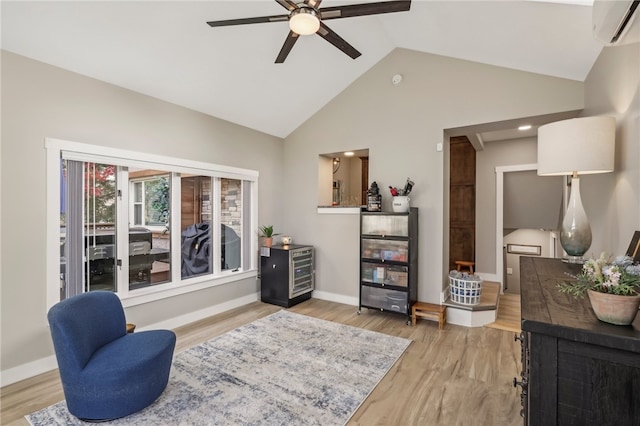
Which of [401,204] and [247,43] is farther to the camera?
[401,204]

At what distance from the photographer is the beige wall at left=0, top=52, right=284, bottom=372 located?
2.45 metres

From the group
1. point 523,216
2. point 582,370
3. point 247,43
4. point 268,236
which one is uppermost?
point 247,43

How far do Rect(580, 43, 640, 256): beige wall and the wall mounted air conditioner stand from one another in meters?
0.28

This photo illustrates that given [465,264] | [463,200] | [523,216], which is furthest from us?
[523,216]

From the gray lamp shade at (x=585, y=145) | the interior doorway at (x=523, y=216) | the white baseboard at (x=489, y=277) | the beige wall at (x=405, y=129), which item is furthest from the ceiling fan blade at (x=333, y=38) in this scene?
the white baseboard at (x=489, y=277)

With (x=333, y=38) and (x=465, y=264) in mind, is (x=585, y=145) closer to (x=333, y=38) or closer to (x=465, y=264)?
(x=333, y=38)

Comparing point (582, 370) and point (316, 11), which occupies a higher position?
point (316, 11)

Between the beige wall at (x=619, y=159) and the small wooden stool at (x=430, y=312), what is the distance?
171 centimetres

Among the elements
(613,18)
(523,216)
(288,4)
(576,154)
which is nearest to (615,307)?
(576,154)

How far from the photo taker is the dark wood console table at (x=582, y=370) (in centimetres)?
84

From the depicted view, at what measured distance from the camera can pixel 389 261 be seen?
3.86 m

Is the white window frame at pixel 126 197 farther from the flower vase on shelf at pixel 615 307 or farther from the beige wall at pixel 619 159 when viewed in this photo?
the beige wall at pixel 619 159

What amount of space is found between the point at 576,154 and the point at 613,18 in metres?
0.70

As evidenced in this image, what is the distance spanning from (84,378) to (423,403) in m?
2.36
